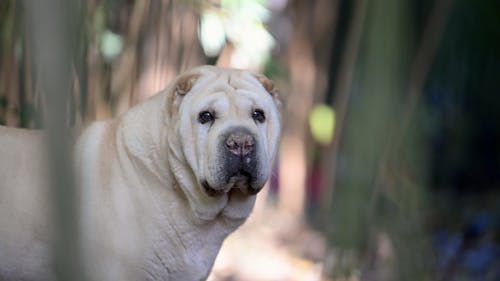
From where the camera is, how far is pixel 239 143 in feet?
10.1

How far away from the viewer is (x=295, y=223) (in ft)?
24.6

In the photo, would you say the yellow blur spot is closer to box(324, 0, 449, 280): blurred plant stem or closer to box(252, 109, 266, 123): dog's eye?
box(252, 109, 266, 123): dog's eye

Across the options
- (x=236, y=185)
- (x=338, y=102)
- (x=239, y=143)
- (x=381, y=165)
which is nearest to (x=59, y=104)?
(x=381, y=165)

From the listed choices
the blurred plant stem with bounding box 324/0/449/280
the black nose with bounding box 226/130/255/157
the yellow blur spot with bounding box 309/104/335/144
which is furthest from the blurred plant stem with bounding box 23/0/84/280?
the yellow blur spot with bounding box 309/104/335/144

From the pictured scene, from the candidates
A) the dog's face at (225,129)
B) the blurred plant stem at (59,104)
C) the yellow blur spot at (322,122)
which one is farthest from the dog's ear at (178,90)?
the yellow blur spot at (322,122)

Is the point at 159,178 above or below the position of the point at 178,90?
below

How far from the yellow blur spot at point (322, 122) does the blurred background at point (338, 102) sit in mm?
14

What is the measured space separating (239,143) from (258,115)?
0.22 metres

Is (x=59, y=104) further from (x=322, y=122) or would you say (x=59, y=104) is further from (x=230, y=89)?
(x=322, y=122)

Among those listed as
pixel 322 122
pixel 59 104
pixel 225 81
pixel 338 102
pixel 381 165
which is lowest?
pixel 59 104

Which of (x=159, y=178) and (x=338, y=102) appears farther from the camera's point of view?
(x=338, y=102)

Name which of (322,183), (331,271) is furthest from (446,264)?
(331,271)

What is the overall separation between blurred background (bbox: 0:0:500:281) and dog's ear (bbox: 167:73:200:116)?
323 mm

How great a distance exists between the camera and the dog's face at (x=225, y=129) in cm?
311
